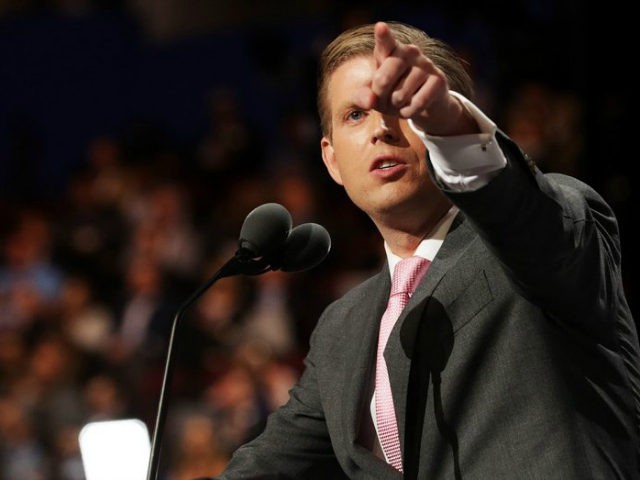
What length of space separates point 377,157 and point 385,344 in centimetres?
34

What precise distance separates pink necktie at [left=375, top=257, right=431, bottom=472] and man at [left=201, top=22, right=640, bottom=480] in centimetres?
1

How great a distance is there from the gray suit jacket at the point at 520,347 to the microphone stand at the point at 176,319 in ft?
0.99

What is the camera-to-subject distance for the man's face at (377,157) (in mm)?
2055

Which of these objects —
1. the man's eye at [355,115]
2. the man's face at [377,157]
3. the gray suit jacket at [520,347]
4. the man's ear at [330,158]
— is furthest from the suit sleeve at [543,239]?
the man's ear at [330,158]

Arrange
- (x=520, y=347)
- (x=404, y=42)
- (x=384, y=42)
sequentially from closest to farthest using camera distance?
(x=384, y=42)
(x=520, y=347)
(x=404, y=42)

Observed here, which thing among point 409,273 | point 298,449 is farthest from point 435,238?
point 298,449

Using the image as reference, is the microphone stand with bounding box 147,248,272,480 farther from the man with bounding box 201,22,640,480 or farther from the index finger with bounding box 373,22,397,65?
the index finger with bounding box 373,22,397,65

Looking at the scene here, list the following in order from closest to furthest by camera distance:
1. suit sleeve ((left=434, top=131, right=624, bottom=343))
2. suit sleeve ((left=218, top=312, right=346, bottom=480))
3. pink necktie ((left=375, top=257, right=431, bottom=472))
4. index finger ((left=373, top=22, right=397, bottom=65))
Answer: index finger ((left=373, top=22, right=397, bottom=65)) → suit sleeve ((left=434, top=131, right=624, bottom=343)) → pink necktie ((left=375, top=257, right=431, bottom=472)) → suit sleeve ((left=218, top=312, right=346, bottom=480))

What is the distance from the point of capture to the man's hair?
7.30ft

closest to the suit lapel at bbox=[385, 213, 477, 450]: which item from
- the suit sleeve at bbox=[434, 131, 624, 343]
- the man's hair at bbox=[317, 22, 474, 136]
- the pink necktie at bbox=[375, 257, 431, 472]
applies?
the pink necktie at bbox=[375, 257, 431, 472]

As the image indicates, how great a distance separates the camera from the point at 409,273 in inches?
84.7

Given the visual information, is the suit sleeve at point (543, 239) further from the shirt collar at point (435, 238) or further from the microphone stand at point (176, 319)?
the microphone stand at point (176, 319)

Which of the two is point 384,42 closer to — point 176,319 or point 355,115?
point 355,115

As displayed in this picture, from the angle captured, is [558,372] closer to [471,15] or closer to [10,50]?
[471,15]
